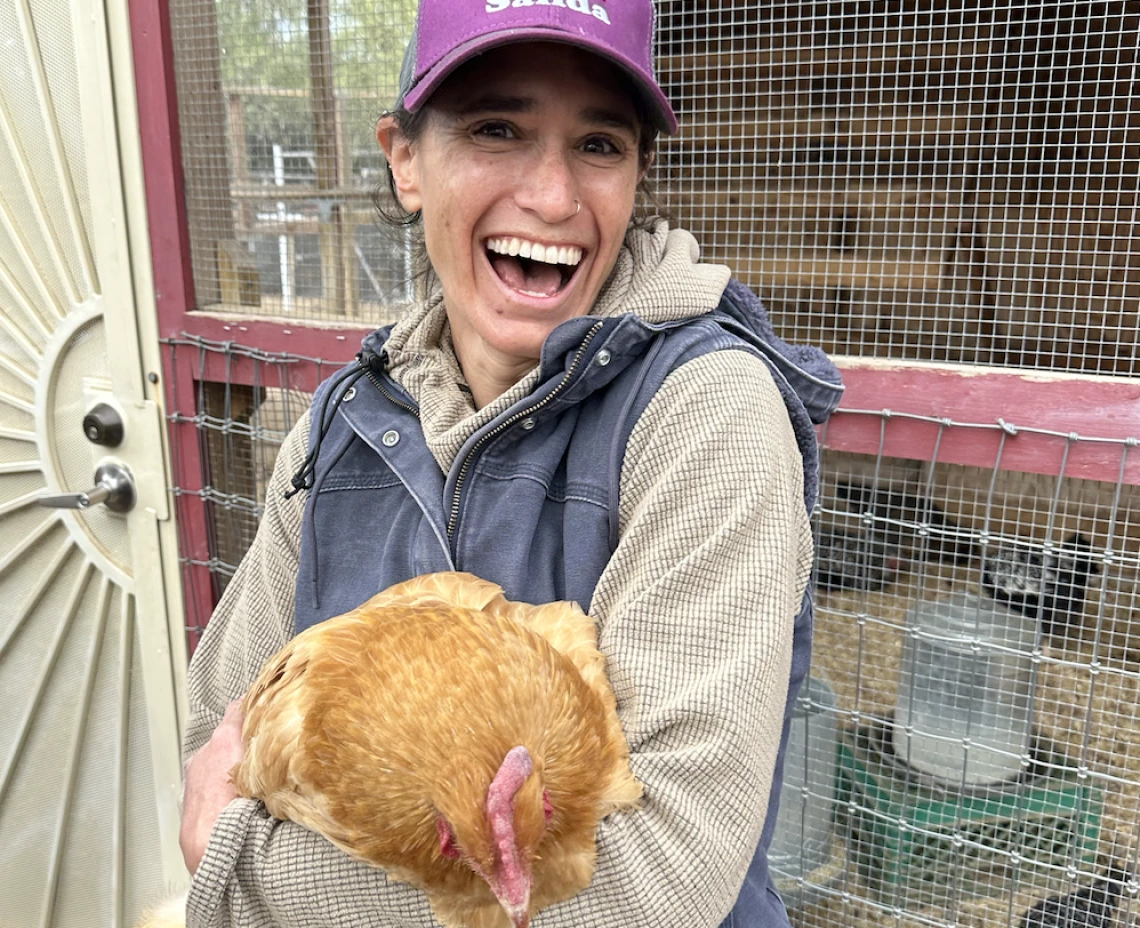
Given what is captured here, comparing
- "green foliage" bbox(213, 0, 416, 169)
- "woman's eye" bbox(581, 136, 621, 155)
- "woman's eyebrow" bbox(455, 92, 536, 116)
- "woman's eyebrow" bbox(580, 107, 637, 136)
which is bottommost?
"woman's eye" bbox(581, 136, 621, 155)

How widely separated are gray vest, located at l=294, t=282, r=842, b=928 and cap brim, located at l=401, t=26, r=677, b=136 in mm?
285

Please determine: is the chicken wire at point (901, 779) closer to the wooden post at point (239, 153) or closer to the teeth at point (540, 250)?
the wooden post at point (239, 153)

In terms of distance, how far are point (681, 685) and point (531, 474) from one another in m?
0.36

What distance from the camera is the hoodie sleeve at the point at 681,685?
86 cm

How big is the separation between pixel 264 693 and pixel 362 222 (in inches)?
62.8

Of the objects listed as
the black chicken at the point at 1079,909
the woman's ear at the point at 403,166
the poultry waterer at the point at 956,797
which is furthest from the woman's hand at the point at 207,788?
the black chicken at the point at 1079,909

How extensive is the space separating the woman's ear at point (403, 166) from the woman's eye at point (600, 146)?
1.03ft

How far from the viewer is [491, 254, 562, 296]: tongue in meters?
1.23

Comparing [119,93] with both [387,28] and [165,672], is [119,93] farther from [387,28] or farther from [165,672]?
[165,672]

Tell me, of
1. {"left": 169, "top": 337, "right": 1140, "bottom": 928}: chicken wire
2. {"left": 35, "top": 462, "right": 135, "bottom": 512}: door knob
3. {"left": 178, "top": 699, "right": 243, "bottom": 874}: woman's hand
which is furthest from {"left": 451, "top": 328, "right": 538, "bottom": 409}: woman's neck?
{"left": 35, "top": 462, "right": 135, "bottom": 512}: door knob

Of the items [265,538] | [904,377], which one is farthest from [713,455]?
[904,377]

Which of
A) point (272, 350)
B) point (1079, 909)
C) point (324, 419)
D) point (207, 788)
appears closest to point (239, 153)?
point (272, 350)

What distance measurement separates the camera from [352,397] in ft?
4.45

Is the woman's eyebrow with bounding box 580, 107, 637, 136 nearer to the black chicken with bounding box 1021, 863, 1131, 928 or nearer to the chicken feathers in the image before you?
the chicken feathers
